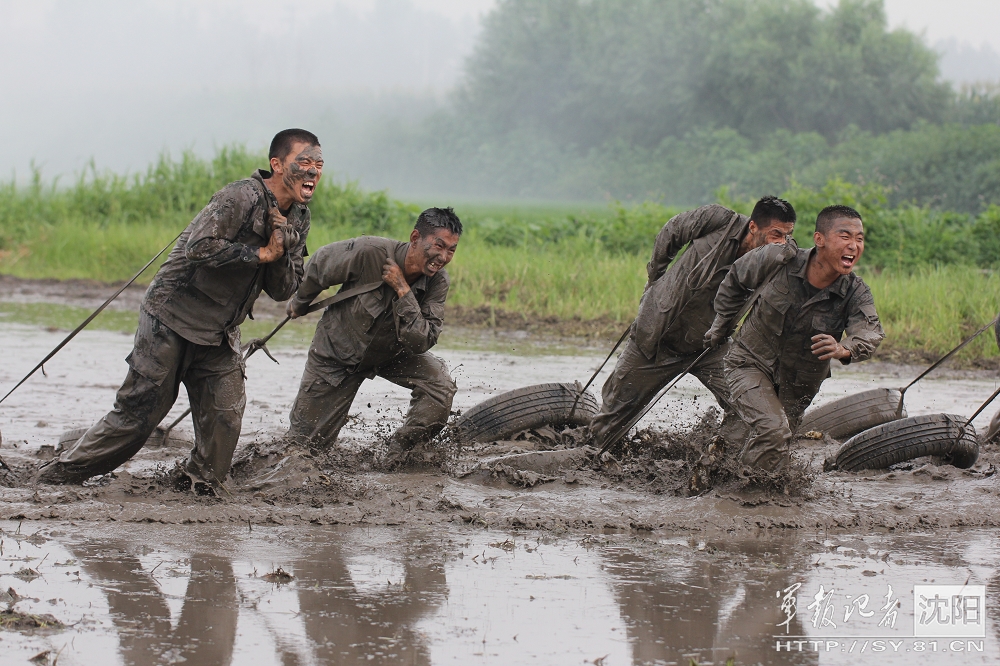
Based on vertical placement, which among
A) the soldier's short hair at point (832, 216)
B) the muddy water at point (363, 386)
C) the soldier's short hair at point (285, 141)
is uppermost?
the soldier's short hair at point (285, 141)

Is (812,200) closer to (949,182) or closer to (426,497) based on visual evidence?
(426,497)

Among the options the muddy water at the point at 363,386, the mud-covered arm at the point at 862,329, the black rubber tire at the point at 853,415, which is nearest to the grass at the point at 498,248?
the muddy water at the point at 363,386

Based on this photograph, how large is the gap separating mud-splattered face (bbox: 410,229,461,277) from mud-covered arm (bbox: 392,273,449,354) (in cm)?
19

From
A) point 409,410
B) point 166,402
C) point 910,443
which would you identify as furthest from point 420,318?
point 910,443

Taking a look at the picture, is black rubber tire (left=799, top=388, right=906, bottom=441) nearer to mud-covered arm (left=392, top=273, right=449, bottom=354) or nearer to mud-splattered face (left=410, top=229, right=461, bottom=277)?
mud-covered arm (left=392, top=273, right=449, bottom=354)

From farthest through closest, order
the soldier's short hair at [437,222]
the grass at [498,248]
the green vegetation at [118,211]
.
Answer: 1. the green vegetation at [118,211]
2. the grass at [498,248]
3. the soldier's short hair at [437,222]

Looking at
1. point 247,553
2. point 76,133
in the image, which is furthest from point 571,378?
point 76,133

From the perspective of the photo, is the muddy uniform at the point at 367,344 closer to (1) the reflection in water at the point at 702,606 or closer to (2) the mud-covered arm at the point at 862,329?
(1) the reflection in water at the point at 702,606

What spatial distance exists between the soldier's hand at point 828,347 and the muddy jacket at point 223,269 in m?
2.64

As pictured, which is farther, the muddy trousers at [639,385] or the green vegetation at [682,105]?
the green vegetation at [682,105]

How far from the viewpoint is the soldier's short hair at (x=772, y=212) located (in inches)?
262

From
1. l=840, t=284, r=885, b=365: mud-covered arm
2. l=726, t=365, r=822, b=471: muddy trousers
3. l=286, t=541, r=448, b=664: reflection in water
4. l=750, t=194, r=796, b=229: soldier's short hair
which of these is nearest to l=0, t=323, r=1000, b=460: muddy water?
l=726, t=365, r=822, b=471: muddy trousers

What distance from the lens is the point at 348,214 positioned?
1889 cm

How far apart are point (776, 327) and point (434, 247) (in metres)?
1.94
